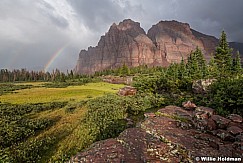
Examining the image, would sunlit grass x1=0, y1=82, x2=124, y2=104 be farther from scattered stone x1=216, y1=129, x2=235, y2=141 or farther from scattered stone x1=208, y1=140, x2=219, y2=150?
scattered stone x1=208, y1=140, x2=219, y2=150

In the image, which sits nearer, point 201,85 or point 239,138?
point 239,138

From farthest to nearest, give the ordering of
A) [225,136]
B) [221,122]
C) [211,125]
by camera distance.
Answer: [221,122]
[211,125]
[225,136]

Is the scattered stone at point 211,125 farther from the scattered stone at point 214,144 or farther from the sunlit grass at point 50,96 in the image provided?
the sunlit grass at point 50,96

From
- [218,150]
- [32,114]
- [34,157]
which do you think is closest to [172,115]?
[218,150]

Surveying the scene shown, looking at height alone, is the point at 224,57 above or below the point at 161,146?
above

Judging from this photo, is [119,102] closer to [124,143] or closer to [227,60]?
[124,143]

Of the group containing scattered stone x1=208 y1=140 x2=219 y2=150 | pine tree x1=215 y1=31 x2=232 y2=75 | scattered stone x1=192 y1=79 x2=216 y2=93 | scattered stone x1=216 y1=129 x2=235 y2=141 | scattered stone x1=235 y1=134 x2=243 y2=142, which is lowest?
scattered stone x1=216 y1=129 x2=235 y2=141

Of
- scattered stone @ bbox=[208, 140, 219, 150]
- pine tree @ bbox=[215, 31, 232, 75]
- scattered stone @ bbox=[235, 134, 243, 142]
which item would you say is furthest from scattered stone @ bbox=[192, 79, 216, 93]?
scattered stone @ bbox=[208, 140, 219, 150]

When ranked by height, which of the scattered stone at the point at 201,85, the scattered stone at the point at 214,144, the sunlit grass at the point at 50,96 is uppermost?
the scattered stone at the point at 201,85

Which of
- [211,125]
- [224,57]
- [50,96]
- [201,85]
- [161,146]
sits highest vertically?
[224,57]

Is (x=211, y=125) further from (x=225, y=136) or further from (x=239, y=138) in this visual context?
(x=239, y=138)

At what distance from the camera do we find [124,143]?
28.9 feet

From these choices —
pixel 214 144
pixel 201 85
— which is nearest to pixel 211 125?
pixel 214 144

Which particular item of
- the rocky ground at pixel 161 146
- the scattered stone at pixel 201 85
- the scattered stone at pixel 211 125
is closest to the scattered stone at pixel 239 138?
the rocky ground at pixel 161 146
